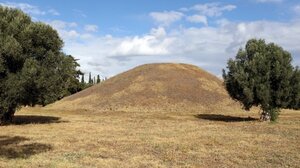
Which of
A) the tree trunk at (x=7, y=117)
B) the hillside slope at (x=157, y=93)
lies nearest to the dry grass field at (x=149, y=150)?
the tree trunk at (x=7, y=117)

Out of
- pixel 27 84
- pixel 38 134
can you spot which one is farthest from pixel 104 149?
pixel 27 84

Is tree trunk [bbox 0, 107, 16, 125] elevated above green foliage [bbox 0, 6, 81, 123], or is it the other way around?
green foliage [bbox 0, 6, 81, 123]

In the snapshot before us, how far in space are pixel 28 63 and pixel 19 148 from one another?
16.1m

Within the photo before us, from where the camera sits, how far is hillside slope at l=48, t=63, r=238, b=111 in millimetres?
70750

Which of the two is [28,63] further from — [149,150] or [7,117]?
[149,150]

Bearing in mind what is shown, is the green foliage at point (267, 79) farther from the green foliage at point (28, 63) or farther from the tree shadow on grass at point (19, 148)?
the tree shadow on grass at point (19, 148)

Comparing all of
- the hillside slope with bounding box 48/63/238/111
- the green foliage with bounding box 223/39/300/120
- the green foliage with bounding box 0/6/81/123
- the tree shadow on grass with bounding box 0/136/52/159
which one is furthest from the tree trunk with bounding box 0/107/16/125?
the hillside slope with bounding box 48/63/238/111

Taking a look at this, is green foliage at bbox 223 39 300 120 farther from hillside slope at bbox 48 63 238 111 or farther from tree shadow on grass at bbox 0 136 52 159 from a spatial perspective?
tree shadow on grass at bbox 0 136 52 159

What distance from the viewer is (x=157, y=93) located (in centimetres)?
7662

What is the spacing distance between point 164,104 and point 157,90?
792 cm

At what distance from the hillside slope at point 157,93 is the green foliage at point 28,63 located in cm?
3023

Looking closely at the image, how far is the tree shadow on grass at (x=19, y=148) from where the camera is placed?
1926 cm

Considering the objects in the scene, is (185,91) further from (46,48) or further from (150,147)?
(150,147)

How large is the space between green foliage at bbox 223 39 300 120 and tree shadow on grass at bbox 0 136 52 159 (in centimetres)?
2613
